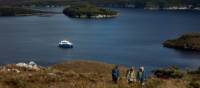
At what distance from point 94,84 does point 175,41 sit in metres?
63.3

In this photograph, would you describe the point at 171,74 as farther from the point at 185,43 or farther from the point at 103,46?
the point at 185,43

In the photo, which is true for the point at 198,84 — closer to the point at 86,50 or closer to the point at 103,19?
the point at 86,50

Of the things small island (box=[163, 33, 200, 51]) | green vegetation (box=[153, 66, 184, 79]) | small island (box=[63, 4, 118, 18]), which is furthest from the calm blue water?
small island (box=[63, 4, 118, 18])

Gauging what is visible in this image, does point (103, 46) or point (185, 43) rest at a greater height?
point (103, 46)

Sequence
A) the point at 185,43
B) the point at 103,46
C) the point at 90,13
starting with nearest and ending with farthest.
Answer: the point at 103,46
the point at 185,43
the point at 90,13

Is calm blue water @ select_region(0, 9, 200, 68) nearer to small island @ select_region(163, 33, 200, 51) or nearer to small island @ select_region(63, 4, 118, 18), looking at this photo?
small island @ select_region(163, 33, 200, 51)

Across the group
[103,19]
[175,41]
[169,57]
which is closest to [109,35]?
[175,41]

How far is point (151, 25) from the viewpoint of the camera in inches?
4377

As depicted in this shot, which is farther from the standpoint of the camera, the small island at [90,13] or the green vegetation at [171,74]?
the small island at [90,13]

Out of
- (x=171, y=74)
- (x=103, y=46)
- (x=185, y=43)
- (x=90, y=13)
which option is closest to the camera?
(x=171, y=74)

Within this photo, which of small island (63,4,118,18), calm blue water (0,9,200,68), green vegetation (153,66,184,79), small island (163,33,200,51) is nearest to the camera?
green vegetation (153,66,184,79)

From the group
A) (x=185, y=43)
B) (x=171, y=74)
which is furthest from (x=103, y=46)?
(x=171, y=74)

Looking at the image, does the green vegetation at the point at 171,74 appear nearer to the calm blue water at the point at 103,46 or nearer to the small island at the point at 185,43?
the calm blue water at the point at 103,46

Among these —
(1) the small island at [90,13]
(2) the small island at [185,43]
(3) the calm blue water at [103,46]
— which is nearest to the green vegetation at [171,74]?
(3) the calm blue water at [103,46]
